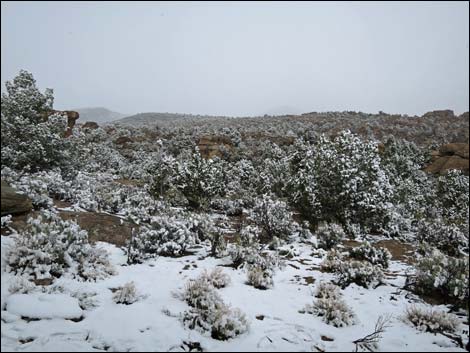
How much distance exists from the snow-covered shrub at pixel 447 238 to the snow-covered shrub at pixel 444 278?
2.54 meters

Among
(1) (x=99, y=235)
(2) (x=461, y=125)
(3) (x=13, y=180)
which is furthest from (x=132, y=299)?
(2) (x=461, y=125)

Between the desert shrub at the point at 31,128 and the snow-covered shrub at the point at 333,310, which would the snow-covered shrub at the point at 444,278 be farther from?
the desert shrub at the point at 31,128

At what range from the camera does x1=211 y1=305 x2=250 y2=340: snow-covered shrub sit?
476 centimetres

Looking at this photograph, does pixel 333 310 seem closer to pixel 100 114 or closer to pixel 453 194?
pixel 453 194

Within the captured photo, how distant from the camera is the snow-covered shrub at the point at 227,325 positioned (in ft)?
15.6

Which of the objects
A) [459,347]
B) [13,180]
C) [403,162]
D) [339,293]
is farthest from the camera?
[403,162]

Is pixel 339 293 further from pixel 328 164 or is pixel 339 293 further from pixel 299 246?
pixel 328 164

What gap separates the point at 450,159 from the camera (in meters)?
20.2

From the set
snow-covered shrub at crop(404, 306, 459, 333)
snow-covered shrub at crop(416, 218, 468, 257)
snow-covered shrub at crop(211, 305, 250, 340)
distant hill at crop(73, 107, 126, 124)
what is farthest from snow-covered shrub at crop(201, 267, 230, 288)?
distant hill at crop(73, 107, 126, 124)

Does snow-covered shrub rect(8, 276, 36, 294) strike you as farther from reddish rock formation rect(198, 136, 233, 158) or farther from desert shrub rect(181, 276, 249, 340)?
reddish rock formation rect(198, 136, 233, 158)

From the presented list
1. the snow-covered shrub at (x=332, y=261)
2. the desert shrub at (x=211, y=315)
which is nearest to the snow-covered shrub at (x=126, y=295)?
the desert shrub at (x=211, y=315)

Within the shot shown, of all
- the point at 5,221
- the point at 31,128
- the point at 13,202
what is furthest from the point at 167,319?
the point at 31,128

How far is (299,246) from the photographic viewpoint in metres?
9.23

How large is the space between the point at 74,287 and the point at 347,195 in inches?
337
